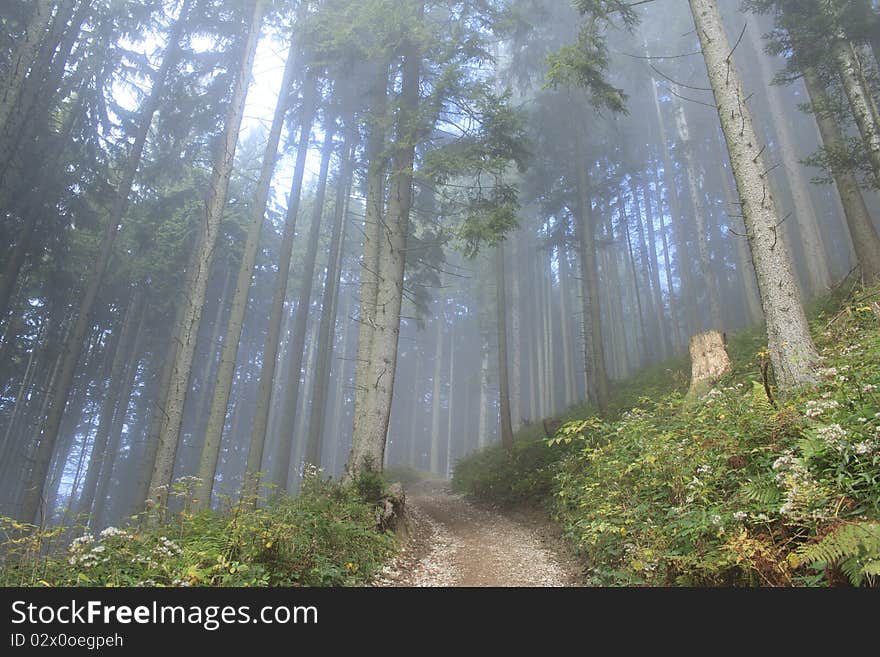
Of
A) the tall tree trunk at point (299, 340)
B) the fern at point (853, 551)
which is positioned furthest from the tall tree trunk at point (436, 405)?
the fern at point (853, 551)

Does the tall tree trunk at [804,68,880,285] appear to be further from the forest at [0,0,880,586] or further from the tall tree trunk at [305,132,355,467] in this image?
the tall tree trunk at [305,132,355,467]

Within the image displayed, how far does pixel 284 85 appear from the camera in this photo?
13.1 meters

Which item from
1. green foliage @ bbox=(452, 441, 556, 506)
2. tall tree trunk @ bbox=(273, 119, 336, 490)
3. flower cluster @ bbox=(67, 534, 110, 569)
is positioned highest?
tall tree trunk @ bbox=(273, 119, 336, 490)

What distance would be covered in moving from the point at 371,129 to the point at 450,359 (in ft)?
93.8

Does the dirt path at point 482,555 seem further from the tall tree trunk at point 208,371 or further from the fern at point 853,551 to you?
the tall tree trunk at point 208,371

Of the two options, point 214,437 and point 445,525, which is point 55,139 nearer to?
point 214,437

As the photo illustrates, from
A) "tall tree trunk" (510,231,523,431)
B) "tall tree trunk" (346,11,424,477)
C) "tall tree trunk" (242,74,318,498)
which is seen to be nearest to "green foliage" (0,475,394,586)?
"tall tree trunk" (346,11,424,477)

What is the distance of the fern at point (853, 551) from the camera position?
2.43 meters

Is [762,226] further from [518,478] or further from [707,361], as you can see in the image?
[518,478]

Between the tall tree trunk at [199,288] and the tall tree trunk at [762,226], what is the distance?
9892mm

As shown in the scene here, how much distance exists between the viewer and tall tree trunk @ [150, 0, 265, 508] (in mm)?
8625

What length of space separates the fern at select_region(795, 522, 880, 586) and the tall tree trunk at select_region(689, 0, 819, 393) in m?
3.12

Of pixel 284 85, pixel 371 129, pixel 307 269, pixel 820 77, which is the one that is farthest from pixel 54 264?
pixel 820 77

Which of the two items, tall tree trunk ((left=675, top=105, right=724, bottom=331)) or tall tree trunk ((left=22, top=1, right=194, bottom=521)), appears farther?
Result: tall tree trunk ((left=675, top=105, right=724, bottom=331))
